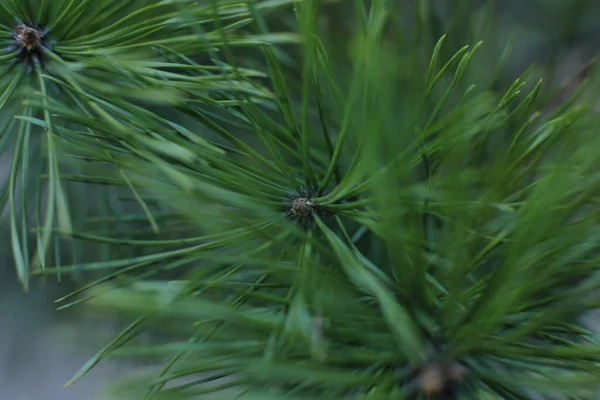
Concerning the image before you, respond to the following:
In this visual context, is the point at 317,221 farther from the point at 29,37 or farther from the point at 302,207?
the point at 29,37

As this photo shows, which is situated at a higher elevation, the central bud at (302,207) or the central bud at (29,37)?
the central bud at (29,37)

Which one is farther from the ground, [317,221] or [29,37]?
[29,37]

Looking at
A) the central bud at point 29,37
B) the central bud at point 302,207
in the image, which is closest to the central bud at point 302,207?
the central bud at point 302,207

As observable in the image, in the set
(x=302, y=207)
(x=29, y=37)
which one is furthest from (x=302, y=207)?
(x=29, y=37)

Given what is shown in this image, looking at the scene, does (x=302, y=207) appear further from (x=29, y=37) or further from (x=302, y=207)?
(x=29, y=37)

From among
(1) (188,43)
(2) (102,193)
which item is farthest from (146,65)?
(2) (102,193)

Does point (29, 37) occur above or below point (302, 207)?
above

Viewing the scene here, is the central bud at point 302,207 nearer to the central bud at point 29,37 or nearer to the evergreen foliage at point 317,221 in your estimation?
the evergreen foliage at point 317,221

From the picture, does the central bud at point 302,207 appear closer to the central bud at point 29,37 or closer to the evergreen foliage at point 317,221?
the evergreen foliage at point 317,221

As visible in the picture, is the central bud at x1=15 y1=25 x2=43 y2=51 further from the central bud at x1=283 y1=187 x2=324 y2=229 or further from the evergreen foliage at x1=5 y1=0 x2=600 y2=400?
the central bud at x1=283 y1=187 x2=324 y2=229

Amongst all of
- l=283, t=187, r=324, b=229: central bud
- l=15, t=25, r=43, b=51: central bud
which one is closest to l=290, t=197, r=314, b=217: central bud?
l=283, t=187, r=324, b=229: central bud
